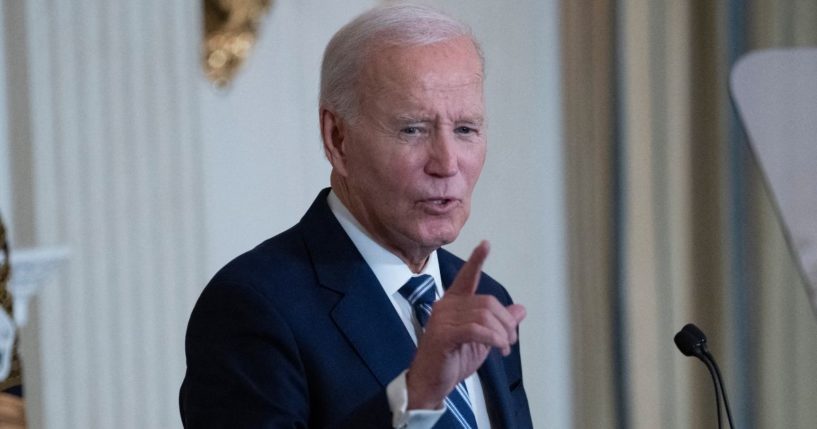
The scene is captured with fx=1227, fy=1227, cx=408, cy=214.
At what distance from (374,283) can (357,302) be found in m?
0.06

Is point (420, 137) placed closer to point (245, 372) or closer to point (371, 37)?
point (371, 37)

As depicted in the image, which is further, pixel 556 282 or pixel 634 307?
pixel 556 282

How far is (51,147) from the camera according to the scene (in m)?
3.80

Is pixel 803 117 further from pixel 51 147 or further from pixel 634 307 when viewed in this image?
pixel 51 147

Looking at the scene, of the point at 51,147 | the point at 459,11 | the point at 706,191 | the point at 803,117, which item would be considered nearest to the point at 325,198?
the point at 803,117

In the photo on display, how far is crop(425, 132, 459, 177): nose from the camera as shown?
5.90 feet

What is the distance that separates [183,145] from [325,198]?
224cm

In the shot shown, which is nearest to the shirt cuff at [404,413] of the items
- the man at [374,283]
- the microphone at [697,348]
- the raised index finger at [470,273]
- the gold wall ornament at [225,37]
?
the man at [374,283]

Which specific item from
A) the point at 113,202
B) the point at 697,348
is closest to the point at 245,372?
the point at 697,348

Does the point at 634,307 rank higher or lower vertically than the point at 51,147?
lower

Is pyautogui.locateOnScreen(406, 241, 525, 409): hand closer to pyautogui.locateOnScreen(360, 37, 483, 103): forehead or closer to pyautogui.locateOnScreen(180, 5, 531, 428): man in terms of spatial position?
pyautogui.locateOnScreen(180, 5, 531, 428): man

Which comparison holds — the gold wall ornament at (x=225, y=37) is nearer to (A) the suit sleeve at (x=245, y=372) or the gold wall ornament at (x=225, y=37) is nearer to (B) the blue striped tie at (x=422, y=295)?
(B) the blue striped tie at (x=422, y=295)

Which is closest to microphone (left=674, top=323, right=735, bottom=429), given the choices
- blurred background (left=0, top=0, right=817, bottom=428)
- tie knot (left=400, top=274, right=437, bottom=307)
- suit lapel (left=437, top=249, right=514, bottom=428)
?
suit lapel (left=437, top=249, right=514, bottom=428)

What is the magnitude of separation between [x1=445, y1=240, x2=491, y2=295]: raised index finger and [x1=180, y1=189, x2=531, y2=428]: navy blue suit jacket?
176 millimetres
